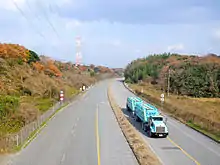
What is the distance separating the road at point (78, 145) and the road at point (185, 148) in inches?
90.3

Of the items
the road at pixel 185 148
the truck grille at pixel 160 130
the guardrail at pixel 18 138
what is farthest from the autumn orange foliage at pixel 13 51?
the truck grille at pixel 160 130

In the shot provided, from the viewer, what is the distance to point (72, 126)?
34.6 m

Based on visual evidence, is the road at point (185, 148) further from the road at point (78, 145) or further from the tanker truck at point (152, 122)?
the road at point (78, 145)

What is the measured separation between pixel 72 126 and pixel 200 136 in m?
12.7

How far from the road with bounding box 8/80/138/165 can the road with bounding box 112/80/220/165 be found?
2.29m

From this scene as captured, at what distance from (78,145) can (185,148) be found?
26.4 feet

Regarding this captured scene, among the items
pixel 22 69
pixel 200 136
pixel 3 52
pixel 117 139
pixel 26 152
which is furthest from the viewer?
pixel 3 52

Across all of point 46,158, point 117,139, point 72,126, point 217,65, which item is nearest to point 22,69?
point 72,126

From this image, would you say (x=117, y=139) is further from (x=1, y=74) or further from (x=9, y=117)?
(x=1, y=74)

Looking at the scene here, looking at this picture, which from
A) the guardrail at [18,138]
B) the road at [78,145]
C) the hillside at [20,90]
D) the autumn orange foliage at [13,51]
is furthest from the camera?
the autumn orange foliage at [13,51]

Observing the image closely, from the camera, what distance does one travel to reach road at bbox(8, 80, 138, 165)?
21062mm

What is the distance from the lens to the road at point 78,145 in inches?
829

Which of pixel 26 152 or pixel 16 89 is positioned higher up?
pixel 16 89

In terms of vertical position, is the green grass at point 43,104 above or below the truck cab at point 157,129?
above
